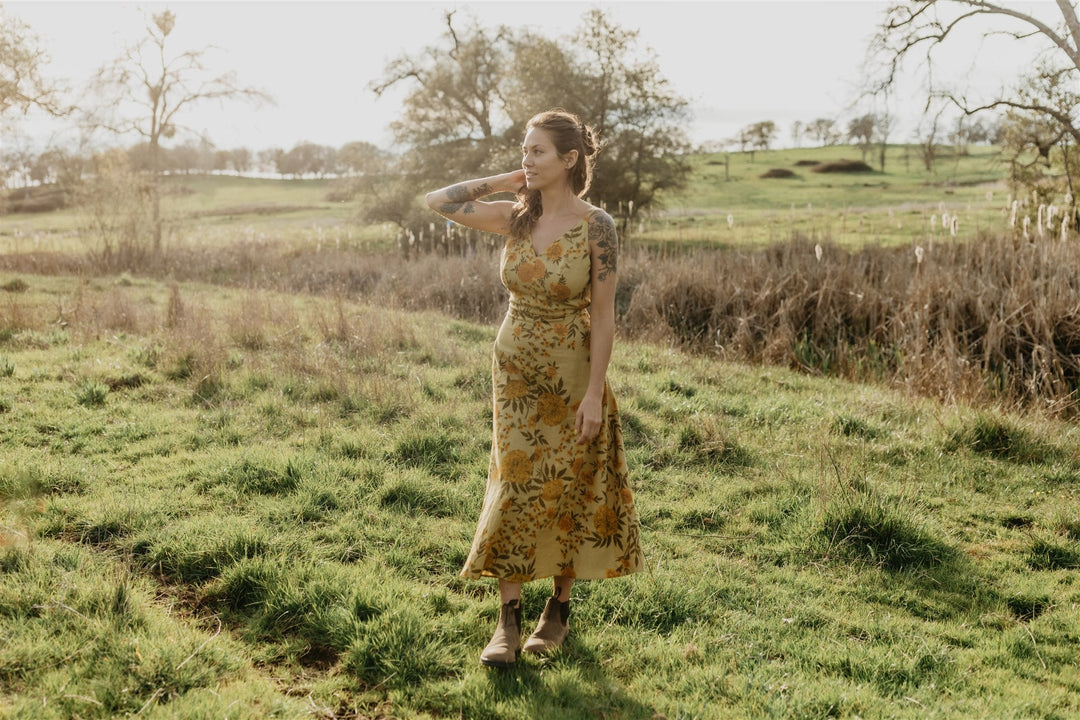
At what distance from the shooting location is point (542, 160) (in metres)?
3.43

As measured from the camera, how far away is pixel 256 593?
396 cm

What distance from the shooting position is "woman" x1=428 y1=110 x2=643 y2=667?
11.3ft

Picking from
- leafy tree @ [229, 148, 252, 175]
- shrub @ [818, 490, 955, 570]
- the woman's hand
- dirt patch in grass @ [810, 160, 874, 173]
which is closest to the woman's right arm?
the woman's hand

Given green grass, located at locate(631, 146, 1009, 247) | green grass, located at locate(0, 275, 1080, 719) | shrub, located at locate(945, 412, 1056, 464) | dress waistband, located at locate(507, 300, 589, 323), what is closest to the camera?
green grass, located at locate(0, 275, 1080, 719)

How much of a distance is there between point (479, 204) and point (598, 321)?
0.89m

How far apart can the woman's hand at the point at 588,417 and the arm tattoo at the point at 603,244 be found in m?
0.55

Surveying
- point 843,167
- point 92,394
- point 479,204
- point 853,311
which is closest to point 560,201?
point 479,204

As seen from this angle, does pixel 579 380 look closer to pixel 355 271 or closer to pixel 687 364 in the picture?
pixel 687 364

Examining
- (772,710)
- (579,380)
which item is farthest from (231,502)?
(772,710)

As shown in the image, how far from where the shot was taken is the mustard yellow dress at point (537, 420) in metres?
3.49

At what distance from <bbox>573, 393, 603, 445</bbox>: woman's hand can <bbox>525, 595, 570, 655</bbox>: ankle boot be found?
87 centimetres

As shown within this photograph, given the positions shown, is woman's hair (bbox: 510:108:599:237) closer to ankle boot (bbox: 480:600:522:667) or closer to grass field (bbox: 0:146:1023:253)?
ankle boot (bbox: 480:600:522:667)

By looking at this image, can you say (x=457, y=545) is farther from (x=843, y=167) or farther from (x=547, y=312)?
(x=843, y=167)

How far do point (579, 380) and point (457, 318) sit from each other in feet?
28.5
